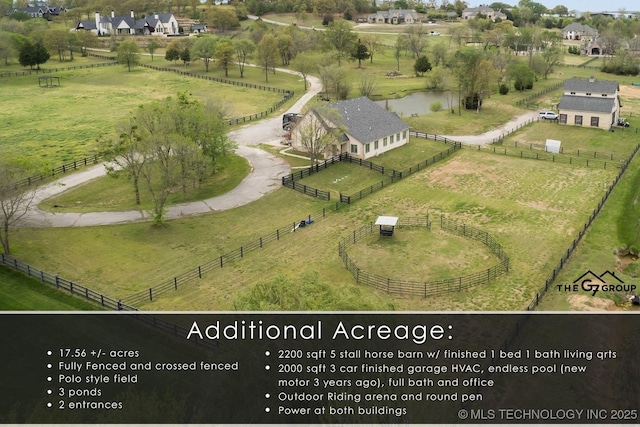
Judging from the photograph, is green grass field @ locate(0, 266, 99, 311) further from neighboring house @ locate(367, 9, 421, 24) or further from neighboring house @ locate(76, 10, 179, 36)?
neighboring house @ locate(367, 9, 421, 24)

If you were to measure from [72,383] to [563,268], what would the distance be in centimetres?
2710

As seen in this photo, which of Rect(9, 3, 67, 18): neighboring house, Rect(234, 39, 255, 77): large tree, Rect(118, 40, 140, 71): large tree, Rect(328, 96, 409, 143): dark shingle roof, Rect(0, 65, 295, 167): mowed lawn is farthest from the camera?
Rect(9, 3, 67, 18): neighboring house

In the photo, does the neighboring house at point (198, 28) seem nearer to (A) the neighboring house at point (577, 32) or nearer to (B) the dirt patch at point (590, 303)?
(A) the neighboring house at point (577, 32)

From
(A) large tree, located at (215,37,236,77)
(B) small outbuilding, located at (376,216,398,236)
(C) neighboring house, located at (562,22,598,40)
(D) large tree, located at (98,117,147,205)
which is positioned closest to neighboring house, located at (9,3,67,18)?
(A) large tree, located at (215,37,236,77)

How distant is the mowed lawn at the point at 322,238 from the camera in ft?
107

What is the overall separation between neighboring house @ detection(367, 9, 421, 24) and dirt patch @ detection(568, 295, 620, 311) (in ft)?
561

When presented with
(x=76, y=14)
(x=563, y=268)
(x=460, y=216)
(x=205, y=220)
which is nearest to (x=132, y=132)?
(x=205, y=220)

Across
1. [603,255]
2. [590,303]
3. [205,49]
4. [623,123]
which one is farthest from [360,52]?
[590,303]

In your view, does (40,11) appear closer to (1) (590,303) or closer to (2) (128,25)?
(2) (128,25)

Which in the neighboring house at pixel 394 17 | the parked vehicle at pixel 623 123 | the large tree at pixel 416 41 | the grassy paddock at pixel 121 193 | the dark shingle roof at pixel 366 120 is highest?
the neighboring house at pixel 394 17

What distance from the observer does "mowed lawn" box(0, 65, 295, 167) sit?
6312 centimetres

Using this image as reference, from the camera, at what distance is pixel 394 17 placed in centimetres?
18862

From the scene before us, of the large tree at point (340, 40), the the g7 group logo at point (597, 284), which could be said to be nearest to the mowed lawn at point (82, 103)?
the large tree at point (340, 40)

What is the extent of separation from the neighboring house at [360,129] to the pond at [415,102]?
1766cm
